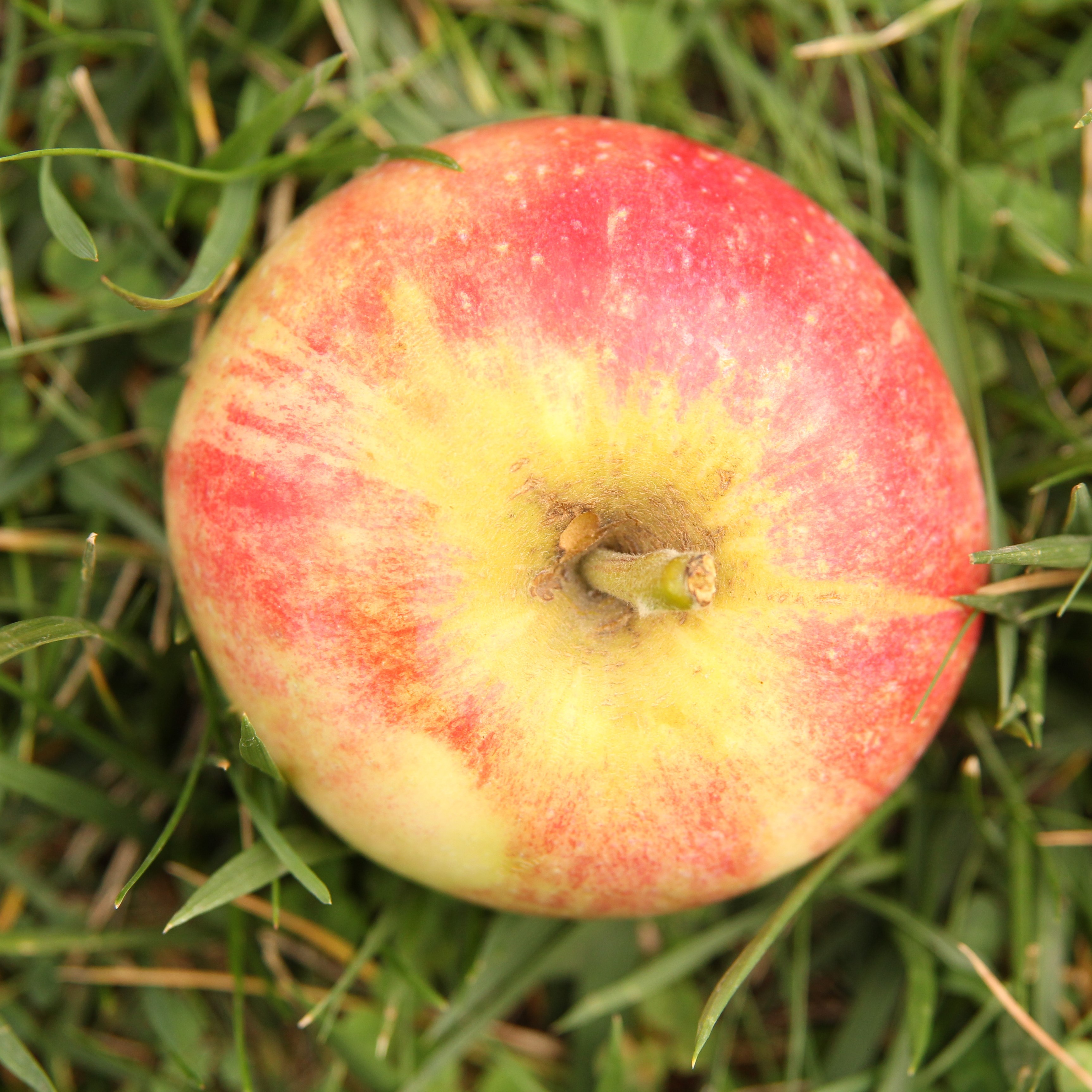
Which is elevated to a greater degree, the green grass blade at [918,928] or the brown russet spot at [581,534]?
the brown russet spot at [581,534]

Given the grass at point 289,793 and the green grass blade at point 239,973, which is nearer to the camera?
the green grass blade at point 239,973

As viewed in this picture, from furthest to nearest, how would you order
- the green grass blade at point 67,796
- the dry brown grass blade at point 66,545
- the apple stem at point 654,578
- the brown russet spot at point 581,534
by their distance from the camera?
the dry brown grass blade at point 66,545
the green grass blade at point 67,796
the brown russet spot at point 581,534
the apple stem at point 654,578

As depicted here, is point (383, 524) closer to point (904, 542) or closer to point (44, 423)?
point (904, 542)

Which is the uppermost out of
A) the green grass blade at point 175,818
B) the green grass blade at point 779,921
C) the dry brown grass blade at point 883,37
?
the dry brown grass blade at point 883,37

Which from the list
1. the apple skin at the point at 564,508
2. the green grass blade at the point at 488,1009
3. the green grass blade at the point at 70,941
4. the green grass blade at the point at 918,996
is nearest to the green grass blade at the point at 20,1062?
the green grass blade at the point at 70,941

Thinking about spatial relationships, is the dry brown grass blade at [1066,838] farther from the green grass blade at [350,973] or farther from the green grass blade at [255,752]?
the green grass blade at [255,752]

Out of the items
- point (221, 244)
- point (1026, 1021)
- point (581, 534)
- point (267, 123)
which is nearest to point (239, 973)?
point (581, 534)

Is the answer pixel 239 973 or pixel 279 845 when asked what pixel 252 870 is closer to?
pixel 279 845
